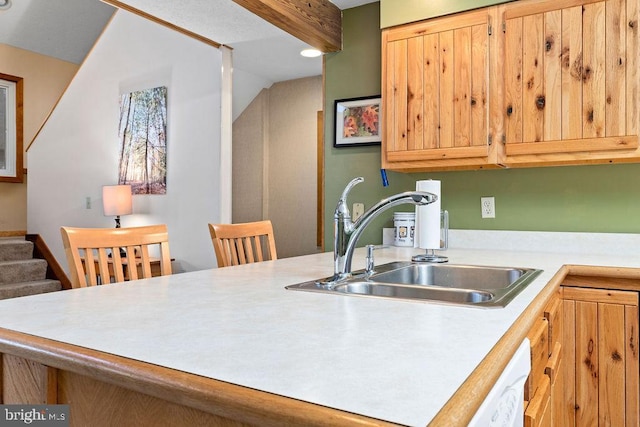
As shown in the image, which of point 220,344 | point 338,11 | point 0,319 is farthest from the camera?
point 338,11

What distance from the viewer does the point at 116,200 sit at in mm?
4172

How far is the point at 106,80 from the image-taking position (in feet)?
15.1

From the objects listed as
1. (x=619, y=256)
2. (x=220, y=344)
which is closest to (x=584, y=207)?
(x=619, y=256)

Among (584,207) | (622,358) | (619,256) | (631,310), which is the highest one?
(584,207)

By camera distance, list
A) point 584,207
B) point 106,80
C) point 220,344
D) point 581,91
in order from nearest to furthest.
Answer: point 220,344
point 581,91
point 584,207
point 106,80

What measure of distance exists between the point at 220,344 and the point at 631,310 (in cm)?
167

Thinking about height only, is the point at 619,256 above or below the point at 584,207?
below

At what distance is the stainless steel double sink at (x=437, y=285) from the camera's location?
125 cm

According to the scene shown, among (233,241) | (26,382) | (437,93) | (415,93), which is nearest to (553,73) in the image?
(437,93)

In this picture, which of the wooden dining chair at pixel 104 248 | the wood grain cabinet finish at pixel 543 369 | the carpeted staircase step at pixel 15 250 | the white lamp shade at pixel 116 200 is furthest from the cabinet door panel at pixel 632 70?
the carpeted staircase step at pixel 15 250

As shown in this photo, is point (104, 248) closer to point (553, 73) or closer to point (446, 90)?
point (446, 90)

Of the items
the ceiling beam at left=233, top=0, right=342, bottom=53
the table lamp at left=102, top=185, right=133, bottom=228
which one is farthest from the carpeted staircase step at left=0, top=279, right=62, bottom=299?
the ceiling beam at left=233, top=0, right=342, bottom=53

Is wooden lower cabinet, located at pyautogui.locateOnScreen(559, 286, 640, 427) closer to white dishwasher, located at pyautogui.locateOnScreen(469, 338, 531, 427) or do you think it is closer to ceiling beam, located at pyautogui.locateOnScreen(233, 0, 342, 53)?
white dishwasher, located at pyautogui.locateOnScreen(469, 338, 531, 427)

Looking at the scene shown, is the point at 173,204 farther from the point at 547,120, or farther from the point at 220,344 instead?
the point at 220,344
